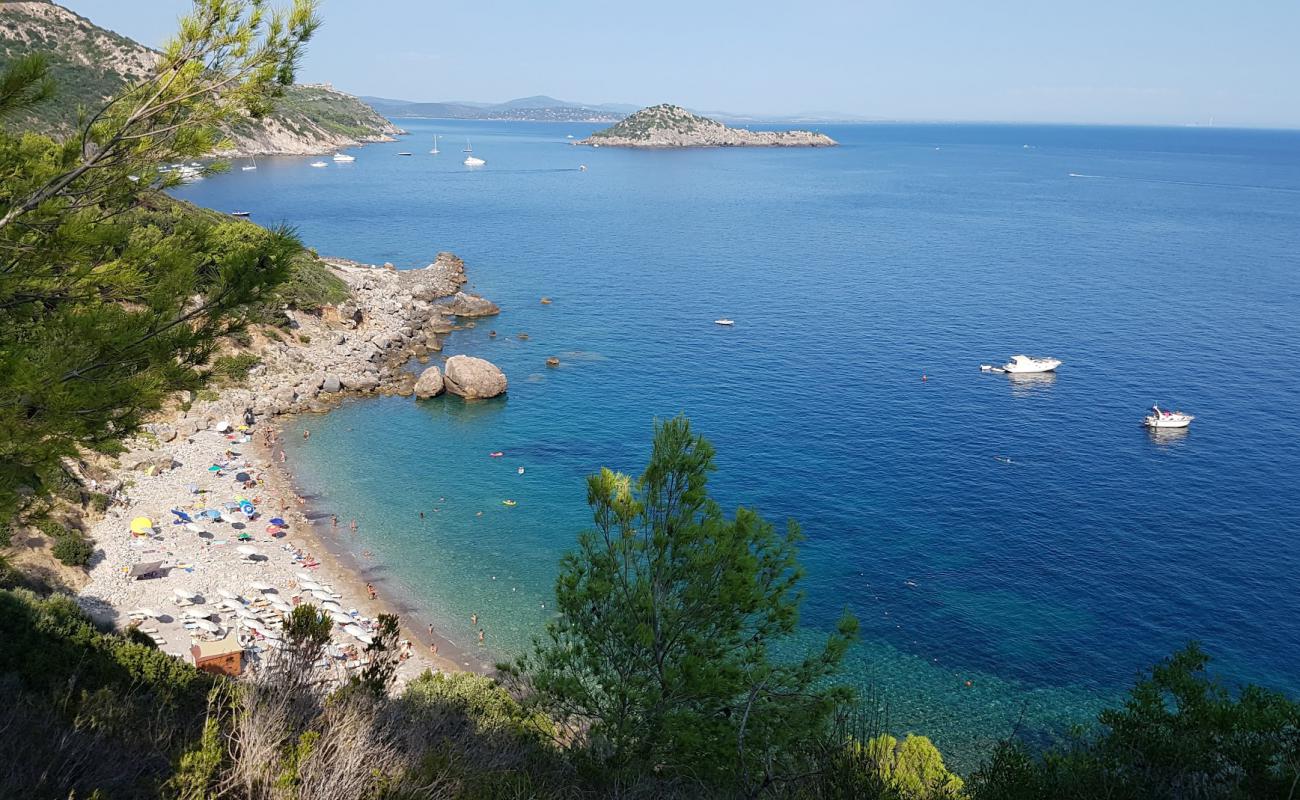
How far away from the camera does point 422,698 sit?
17984 mm

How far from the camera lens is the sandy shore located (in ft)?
89.7

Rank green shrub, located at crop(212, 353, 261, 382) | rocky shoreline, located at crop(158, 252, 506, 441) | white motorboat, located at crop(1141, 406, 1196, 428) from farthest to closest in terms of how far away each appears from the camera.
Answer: rocky shoreline, located at crop(158, 252, 506, 441)
white motorboat, located at crop(1141, 406, 1196, 428)
green shrub, located at crop(212, 353, 261, 382)

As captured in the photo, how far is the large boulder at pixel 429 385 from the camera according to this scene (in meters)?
50.4

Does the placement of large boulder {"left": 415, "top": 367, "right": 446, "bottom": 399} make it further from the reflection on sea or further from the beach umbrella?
the reflection on sea

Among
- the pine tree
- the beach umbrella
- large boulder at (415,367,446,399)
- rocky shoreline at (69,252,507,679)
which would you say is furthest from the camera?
large boulder at (415,367,446,399)

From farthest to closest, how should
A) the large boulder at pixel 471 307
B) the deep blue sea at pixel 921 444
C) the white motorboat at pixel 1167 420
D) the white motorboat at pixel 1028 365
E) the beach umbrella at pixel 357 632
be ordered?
1. the large boulder at pixel 471 307
2. the white motorboat at pixel 1028 365
3. the white motorboat at pixel 1167 420
4. the deep blue sea at pixel 921 444
5. the beach umbrella at pixel 357 632

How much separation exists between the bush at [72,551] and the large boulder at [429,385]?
22758mm

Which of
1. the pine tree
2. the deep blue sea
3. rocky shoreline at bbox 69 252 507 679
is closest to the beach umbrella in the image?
rocky shoreline at bbox 69 252 507 679

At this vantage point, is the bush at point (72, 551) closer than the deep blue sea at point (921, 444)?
Yes

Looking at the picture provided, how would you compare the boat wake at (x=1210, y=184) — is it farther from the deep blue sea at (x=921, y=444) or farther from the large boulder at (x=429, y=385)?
the large boulder at (x=429, y=385)

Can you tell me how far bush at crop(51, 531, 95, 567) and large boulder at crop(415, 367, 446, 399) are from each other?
22.8 metres

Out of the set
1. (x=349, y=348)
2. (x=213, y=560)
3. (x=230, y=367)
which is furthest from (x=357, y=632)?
(x=349, y=348)

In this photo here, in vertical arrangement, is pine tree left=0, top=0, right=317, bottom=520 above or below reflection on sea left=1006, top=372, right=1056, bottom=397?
above

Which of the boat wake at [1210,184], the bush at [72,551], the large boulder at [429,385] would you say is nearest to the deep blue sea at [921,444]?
the large boulder at [429,385]
